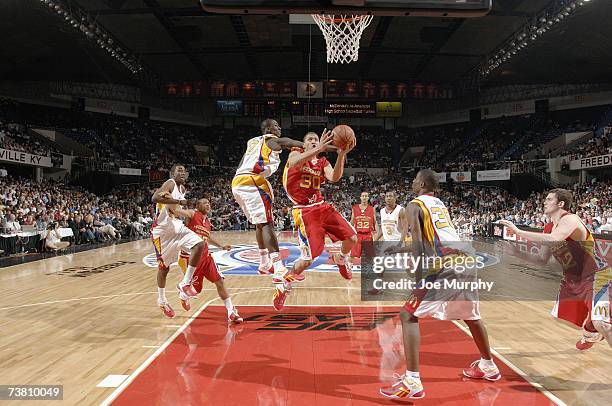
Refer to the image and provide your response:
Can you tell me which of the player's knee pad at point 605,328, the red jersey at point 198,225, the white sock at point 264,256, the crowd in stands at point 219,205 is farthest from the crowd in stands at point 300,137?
the white sock at point 264,256

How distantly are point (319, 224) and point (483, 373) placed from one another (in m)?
2.30

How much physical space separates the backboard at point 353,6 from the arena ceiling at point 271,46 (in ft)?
47.9

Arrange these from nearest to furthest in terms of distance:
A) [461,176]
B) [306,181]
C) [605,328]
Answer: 1. [605,328]
2. [306,181]
3. [461,176]

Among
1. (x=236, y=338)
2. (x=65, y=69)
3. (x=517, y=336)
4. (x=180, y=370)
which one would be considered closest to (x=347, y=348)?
(x=236, y=338)

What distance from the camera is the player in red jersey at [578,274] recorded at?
Result: 4.22 meters

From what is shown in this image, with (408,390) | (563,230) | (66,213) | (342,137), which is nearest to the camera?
(408,390)

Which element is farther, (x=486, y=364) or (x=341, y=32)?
(x=341, y=32)

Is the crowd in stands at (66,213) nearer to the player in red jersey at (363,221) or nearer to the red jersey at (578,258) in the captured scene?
the player in red jersey at (363,221)

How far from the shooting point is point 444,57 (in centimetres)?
2481

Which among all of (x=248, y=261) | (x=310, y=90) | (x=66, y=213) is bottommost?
(x=248, y=261)

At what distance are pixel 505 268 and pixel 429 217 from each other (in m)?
9.41

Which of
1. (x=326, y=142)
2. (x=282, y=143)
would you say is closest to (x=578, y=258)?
(x=326, y=142)

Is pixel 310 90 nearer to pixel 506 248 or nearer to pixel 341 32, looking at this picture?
pixel 506 248

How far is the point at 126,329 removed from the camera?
546 cm
